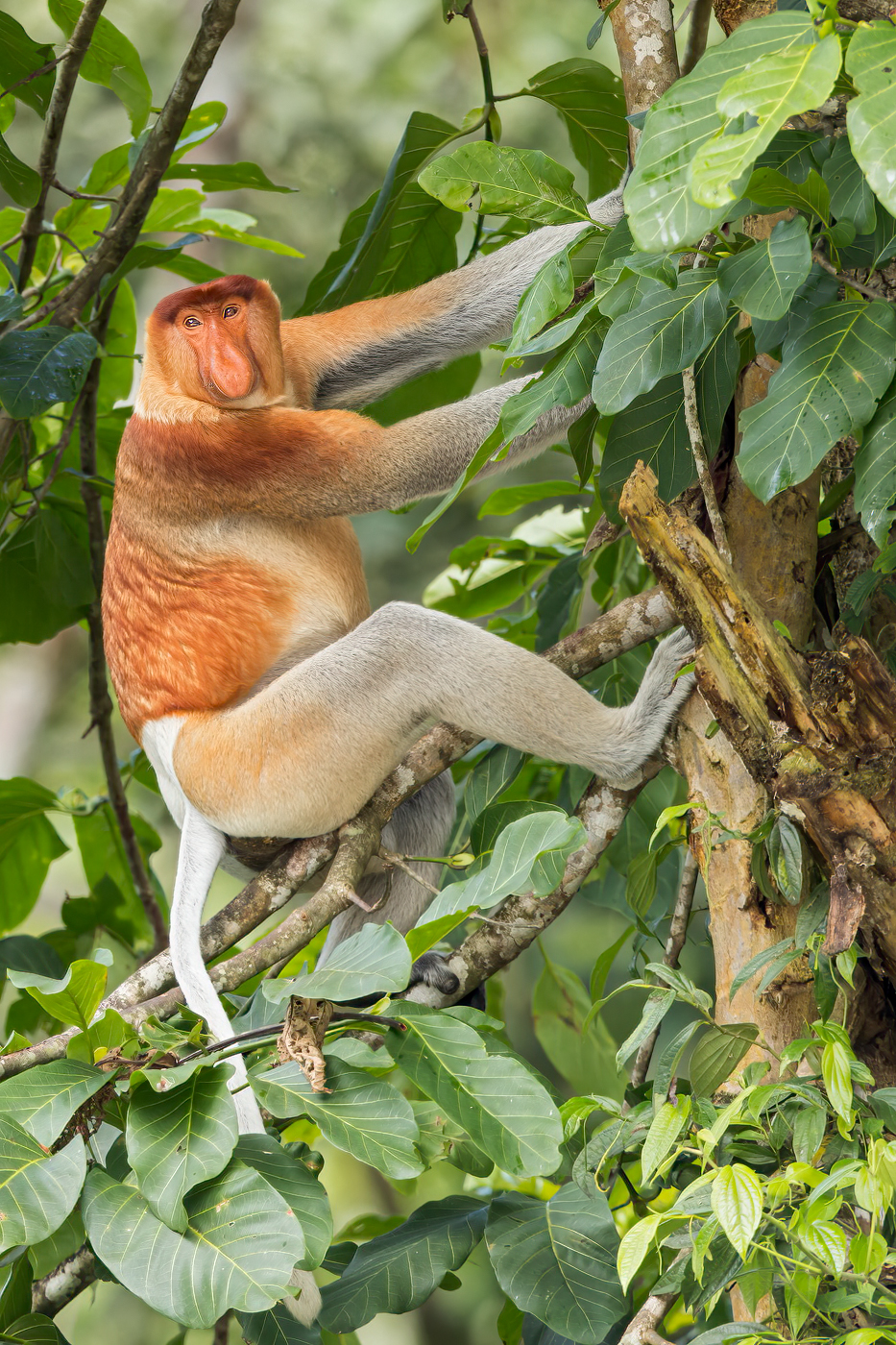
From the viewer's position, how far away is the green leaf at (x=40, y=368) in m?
2.25

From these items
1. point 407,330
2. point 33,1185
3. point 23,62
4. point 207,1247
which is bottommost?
point 207,1247

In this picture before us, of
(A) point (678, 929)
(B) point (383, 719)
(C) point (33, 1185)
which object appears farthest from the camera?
(B) point (383, 719)

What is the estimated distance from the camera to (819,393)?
50.3 inches

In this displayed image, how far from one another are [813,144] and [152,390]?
1.60 metres

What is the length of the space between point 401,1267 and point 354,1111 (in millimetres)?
423

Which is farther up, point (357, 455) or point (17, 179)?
point (17, 179)

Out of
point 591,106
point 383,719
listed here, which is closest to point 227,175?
point 591,106

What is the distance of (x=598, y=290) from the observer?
1532 mm

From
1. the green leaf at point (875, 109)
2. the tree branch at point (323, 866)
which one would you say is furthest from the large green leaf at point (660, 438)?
the green leaf at point (875, 109)

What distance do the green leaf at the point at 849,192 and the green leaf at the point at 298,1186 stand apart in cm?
127

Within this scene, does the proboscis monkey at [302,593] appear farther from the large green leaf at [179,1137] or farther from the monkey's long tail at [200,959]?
the large green leaf at [179,1137]

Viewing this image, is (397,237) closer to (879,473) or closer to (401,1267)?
(879,473)

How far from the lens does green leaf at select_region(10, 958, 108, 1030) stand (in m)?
1.42

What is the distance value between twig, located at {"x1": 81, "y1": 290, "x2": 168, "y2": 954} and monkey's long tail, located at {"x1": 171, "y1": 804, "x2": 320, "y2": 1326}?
587 millimetres
